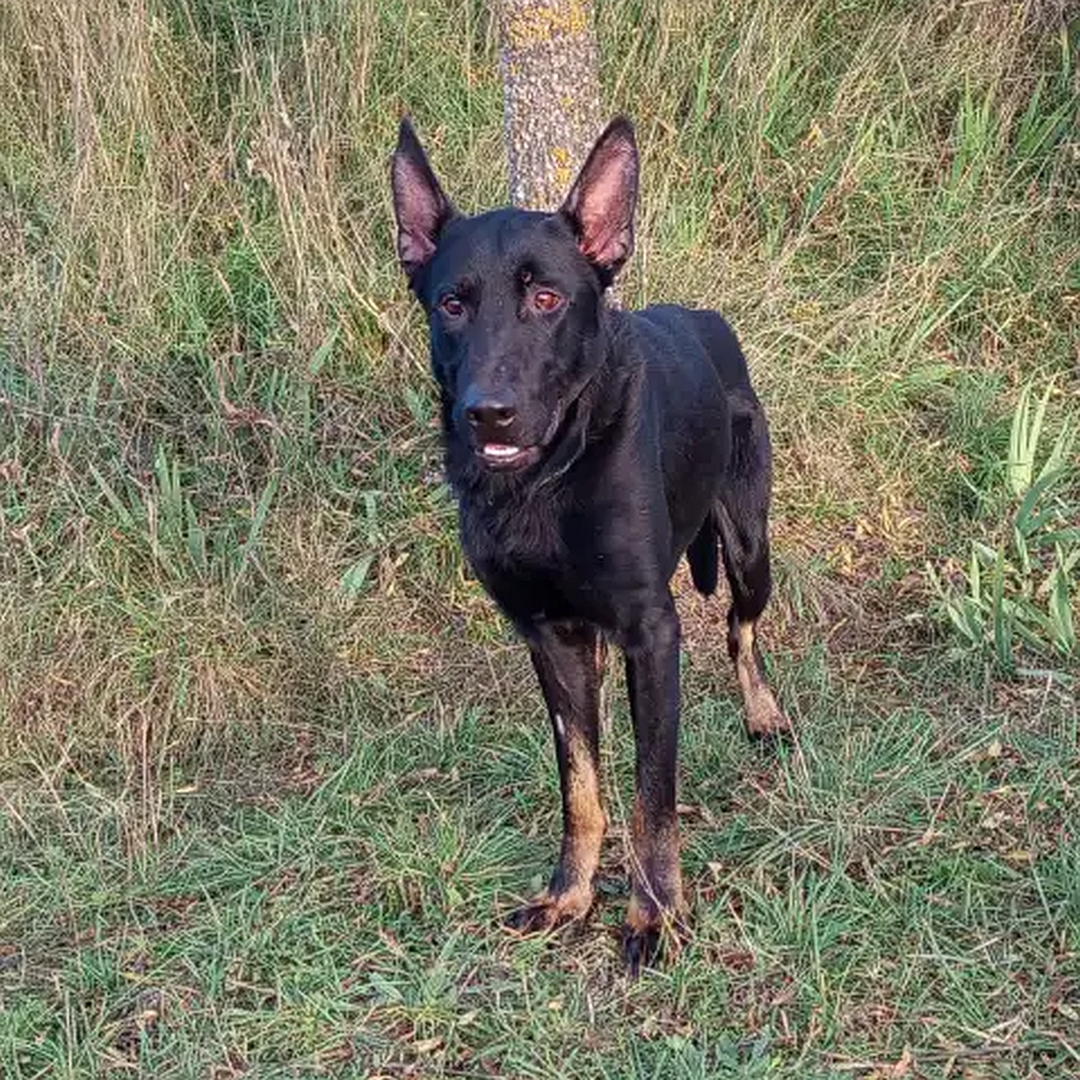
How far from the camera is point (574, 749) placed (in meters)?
3.38

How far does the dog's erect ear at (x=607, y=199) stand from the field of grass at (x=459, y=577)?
1.32 meters

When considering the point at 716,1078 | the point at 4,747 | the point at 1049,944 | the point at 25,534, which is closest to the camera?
the point at 716,1078

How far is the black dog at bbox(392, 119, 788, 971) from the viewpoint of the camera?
302 cm

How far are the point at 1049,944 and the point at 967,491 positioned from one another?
7.33 feet

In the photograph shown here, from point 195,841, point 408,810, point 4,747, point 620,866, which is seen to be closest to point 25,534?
point 4,747

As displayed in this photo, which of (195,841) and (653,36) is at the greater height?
(653,36)

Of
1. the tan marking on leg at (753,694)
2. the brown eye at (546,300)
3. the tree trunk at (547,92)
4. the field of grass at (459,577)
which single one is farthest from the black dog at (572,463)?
the tree trunk at (547,92)

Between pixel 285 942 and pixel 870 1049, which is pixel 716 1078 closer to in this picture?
pixel 870 1049

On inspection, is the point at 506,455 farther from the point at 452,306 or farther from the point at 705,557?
the point at 705,557

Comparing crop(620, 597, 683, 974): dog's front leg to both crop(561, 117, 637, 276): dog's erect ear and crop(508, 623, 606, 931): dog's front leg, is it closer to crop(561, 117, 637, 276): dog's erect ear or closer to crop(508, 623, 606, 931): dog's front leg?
crop(508, 623, 606, 931): dog's front leg

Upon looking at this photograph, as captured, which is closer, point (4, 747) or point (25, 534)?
point (4, 747)

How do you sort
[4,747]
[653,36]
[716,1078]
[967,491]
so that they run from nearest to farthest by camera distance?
[716,1078] → [4,747] → [967,491] → [653,36]

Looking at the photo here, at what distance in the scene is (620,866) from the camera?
3.54 meters

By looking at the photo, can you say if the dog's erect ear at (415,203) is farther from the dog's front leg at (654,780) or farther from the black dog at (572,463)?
the dog's front leg at (654,780)
